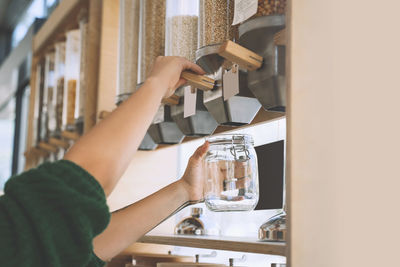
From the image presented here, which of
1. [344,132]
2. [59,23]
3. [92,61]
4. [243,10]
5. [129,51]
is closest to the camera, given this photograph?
[344,132]

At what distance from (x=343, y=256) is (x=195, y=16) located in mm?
735

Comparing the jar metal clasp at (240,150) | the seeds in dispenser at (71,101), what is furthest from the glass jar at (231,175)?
the seeds in dispenser at (71,101)

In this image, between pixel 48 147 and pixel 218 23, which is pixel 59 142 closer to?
pixel 48 147

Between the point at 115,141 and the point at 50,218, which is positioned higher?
the point at 115,141

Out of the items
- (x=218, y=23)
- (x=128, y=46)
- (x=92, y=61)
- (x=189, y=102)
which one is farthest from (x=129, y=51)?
(x=218, y=23)

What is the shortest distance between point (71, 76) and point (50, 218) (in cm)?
165

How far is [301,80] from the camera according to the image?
87 cm

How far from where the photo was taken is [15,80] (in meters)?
4.93

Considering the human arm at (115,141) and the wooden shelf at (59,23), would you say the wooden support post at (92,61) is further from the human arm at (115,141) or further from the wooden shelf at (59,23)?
the human arm at (115,141)

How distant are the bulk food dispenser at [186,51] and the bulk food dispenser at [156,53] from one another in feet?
0.24

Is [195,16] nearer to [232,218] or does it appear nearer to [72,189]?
[232,218]

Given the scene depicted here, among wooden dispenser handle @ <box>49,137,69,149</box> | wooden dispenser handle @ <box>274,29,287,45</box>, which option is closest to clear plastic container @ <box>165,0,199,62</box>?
wooden dispenser handle @ <box>274,29,287,45</box>

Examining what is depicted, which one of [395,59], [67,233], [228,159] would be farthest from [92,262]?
[395,59]

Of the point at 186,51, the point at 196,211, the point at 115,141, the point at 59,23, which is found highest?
the point at 59,23
